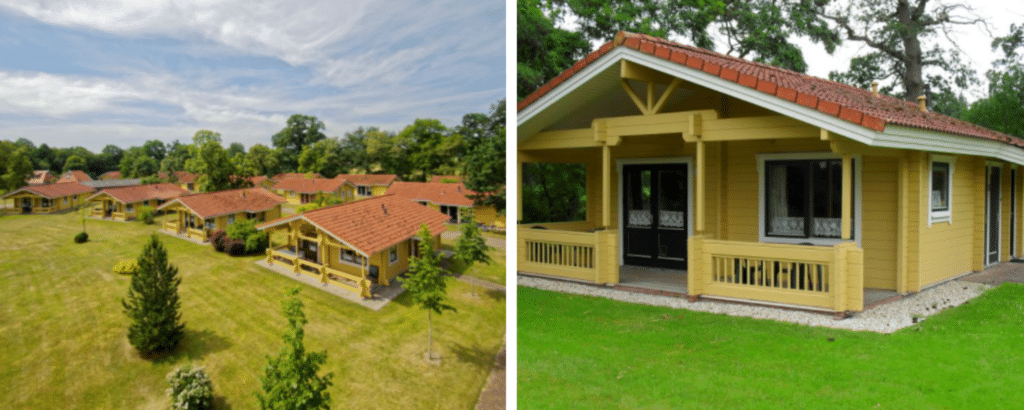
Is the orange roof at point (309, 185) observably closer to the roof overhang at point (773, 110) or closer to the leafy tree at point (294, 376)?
the leafy tree at point (294, 376)

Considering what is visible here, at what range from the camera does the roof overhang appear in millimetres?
4145

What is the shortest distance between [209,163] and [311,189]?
0.33 meters

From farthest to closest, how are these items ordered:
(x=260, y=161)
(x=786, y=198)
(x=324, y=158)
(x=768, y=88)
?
(x=786, y=198), (x=768, y=88), (x=324, y=158), (x=260, y=161)

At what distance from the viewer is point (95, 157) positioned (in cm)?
183

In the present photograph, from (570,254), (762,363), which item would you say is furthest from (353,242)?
(570,254)

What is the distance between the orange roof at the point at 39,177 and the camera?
1.76 metres

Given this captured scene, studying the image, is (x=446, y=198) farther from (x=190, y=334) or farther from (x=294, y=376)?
(x=190, y=334)

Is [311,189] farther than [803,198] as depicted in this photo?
No

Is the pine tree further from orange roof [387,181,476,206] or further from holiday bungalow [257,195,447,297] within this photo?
orange roof [387,181,476,206]

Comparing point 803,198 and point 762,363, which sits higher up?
point 803,198

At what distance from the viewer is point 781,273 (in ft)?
15.0

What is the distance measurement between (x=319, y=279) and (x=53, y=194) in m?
0.79

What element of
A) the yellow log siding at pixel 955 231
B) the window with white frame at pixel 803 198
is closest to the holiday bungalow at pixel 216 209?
the window with white frame at pixel 803 198

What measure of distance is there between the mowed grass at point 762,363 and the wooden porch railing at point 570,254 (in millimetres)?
1108
